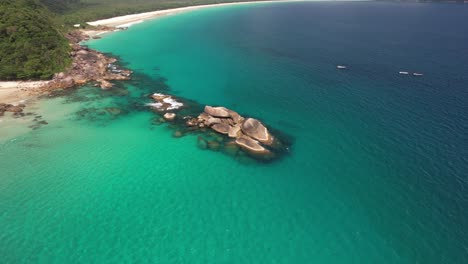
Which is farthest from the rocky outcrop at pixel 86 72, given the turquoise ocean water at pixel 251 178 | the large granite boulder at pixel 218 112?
the large granite boulder at pixel 218 112

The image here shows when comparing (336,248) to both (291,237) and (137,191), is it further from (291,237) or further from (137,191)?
(137,191)

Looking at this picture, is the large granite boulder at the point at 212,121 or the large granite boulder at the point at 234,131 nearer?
the large granite boulder at the point at 234,131

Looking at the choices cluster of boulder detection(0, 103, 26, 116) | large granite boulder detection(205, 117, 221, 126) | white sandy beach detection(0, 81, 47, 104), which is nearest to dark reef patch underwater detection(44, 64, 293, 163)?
large granite boulder detection(205, 117, 221, 126)

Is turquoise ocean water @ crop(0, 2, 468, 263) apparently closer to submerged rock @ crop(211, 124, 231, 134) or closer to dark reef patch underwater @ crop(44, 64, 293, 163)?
dark reef patch underwater @ crop(44, 64, 293, 163)

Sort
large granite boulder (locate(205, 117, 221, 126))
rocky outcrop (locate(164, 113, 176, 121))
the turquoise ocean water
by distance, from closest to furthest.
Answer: the turquoise ocean water
large granite boulder (locate(205, 117, 221, 126))
rocky outcrop (locate(164, 113, 176, 121))

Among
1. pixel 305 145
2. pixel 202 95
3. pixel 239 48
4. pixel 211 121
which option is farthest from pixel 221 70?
pixel 305 145

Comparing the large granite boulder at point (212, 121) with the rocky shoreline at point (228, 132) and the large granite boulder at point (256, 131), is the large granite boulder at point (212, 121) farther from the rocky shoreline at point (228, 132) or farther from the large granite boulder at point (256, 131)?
the large granite boulder at point (256, 131)
